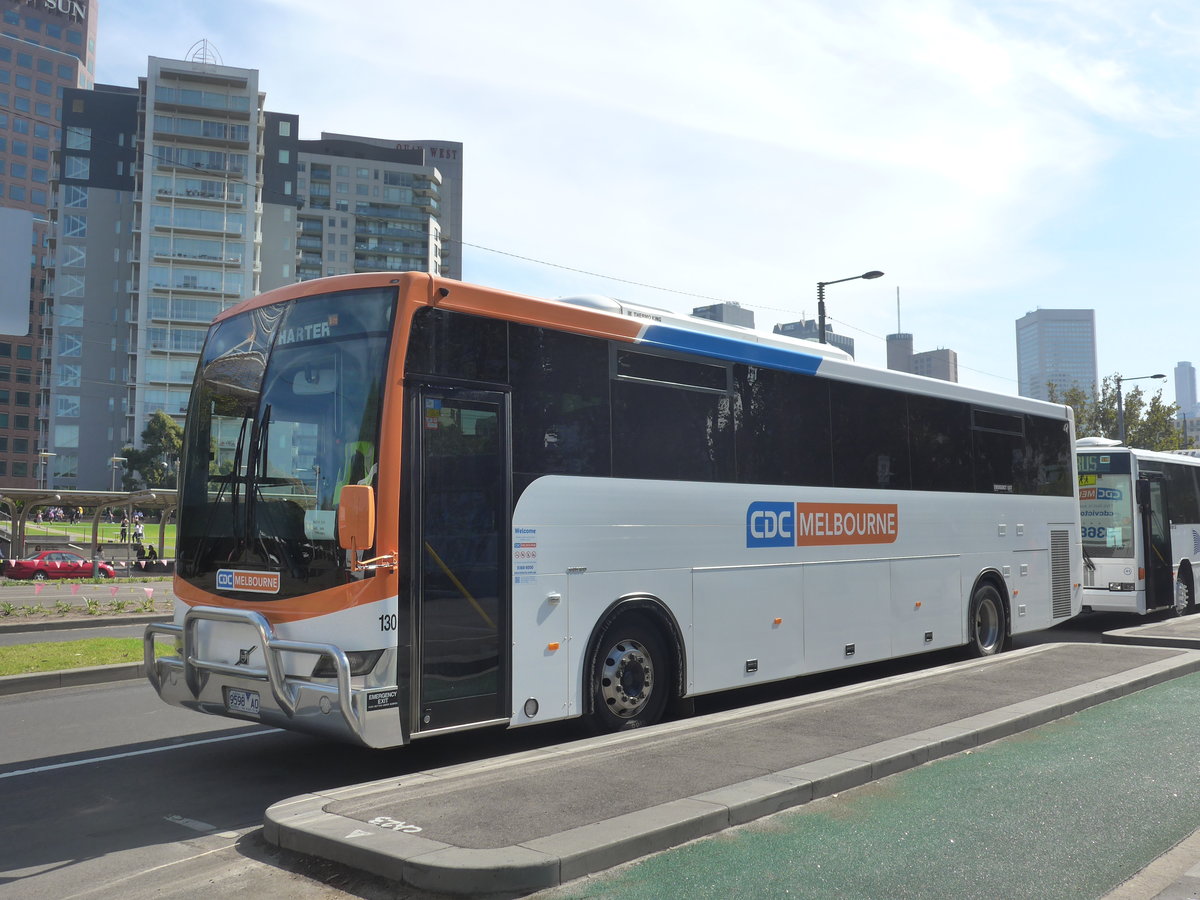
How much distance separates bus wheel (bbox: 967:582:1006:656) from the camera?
A: 13.5 metres

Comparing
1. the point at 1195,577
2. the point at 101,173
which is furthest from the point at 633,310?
the point at 101,173

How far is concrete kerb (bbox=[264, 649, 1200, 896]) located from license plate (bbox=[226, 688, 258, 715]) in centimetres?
128

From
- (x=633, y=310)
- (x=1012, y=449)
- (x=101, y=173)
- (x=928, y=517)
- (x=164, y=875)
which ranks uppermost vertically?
(x=101, y=173)

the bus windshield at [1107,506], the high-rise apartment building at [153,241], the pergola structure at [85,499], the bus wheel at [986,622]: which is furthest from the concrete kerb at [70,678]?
the high-rise apartment building at [153,241]

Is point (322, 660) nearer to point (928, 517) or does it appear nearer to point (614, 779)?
point (614, 779)

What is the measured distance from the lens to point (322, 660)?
6691mm

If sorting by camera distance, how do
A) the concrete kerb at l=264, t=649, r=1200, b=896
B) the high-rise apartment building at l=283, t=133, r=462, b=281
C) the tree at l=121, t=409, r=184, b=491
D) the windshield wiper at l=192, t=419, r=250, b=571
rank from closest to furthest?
the concrete kerb at l=264, t=649, r=1200, b=896 < the windshield wiper at l=192, t=419, r=250, b=571 < the tree at l=121, t=409, r=184, b=491 < the high-rise apartment building at l=283, t=133, r=462, b=281

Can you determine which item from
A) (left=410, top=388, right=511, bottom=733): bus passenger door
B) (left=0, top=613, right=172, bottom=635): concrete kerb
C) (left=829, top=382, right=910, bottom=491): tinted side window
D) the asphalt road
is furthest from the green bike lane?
(left=0, top=613, right=172, bottom=635): concrete kerb

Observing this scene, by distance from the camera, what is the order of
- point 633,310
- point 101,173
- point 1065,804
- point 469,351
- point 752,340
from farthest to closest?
point 101,173, point 752,340, point 633,310, point 469,351, point 1065,804

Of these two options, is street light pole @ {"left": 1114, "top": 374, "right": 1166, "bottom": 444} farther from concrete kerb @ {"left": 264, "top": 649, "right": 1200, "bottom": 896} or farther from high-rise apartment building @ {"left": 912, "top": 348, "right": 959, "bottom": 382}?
concrete kerb @ {"left": 264, "top": 649, "right": 1200, "bottom": 896}

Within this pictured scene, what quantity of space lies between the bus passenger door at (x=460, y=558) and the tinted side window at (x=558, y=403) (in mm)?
221

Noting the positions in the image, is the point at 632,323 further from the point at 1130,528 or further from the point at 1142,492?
the point at 1142,492

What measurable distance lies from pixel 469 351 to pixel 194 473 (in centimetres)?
235

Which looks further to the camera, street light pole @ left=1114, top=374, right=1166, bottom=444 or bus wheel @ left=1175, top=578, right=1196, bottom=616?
street light pole @ left=1114, top=374, right=1166, bottom=444
